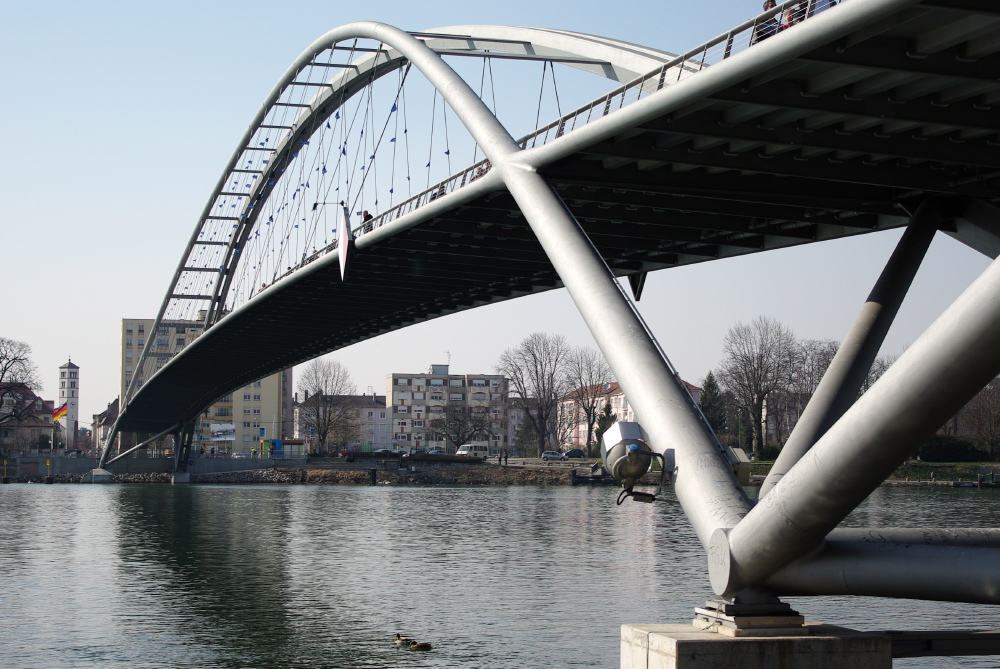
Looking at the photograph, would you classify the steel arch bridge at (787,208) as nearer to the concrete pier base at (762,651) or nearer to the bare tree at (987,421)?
the concrete pier base at (762,651)

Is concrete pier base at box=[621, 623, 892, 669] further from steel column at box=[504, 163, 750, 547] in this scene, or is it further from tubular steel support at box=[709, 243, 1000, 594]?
steel column at box=[504, 163, 750, 547]

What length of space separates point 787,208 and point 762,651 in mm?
9800

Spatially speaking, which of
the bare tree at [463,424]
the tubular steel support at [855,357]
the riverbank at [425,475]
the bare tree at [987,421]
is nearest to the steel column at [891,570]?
the tubular steel support at [855,357]

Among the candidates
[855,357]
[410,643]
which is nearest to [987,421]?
[410,643]

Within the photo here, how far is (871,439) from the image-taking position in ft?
29.0

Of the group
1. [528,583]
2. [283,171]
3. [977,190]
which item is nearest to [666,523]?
[528,583]

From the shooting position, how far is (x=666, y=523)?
127 feet

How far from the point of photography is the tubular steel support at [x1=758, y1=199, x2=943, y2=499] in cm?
1341

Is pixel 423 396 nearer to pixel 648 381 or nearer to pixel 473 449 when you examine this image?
pixel 473 449

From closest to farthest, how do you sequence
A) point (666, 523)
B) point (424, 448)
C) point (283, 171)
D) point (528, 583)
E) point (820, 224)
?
point (820, 224) < point (528, 583) < point (666, 523) < point (283, 171) < point (424, 448)

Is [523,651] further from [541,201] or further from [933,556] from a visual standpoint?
[933,556]

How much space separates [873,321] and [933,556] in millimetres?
4917

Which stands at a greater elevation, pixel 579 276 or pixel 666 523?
pixel 579 276

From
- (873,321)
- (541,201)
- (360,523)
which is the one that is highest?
(541,201)
